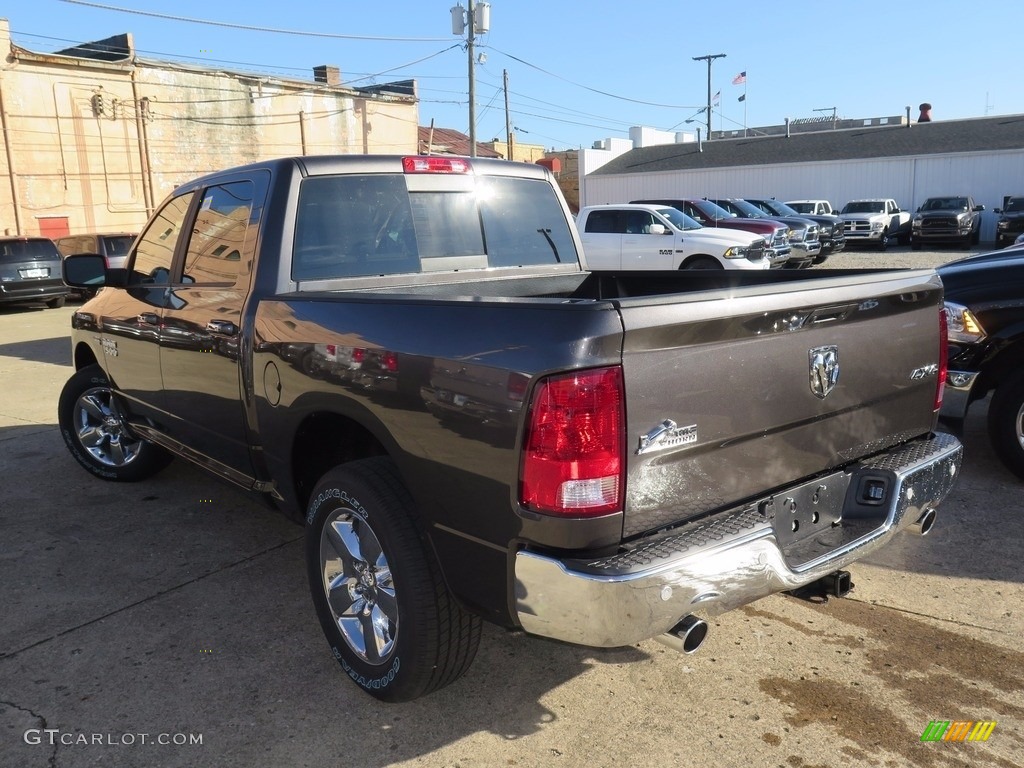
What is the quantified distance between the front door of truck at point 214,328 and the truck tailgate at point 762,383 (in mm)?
2070

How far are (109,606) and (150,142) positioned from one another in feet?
98.4

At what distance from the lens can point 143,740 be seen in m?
2.97

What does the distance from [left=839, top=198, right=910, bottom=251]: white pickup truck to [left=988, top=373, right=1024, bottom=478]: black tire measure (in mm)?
26723

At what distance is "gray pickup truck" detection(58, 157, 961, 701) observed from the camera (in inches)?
93.5

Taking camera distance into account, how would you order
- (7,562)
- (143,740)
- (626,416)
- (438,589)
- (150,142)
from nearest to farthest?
(626,416), (438,589), (143,740), (7,562), (150,142)

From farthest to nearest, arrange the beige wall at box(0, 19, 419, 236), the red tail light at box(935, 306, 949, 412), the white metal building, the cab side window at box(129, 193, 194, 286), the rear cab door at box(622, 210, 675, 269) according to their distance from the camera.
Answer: the white metal building → the beige wall at box(0, 19, 419, 236) → the rear cab door at box(622, 210, 675, 269) → the cab side window at box(129, 193, 194, 286) → the red tail light at box(935, 306, 949, 412)

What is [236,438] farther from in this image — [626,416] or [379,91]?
[379,91]

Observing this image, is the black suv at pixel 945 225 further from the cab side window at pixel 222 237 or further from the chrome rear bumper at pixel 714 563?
the cab side window at pixel 222 237

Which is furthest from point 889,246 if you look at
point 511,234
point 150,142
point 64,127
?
point 511,234

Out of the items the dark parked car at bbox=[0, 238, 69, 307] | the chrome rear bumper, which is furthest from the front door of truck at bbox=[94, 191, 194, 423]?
the dark parked car at bbox=[0, 238, 69, 307]

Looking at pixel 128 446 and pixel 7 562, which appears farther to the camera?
pixel 128 446

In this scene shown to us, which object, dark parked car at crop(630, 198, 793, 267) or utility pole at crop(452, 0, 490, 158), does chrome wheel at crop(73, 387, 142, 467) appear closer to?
dark parked car at crop(630, 198, 793, 267)

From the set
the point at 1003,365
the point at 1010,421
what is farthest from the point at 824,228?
the point at 1010,421

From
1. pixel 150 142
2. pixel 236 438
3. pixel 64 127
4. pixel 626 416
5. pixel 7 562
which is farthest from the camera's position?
pixel 150 142
